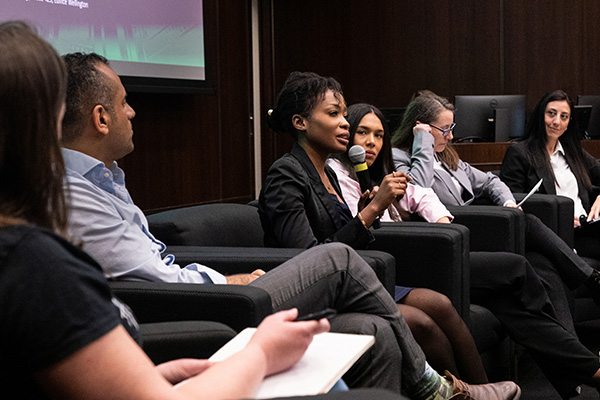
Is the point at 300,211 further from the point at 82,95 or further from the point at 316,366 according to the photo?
the point at 316,366

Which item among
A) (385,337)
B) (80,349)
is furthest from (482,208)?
(80,349)

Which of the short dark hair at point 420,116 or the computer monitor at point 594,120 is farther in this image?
the computer monitor at point 594,120

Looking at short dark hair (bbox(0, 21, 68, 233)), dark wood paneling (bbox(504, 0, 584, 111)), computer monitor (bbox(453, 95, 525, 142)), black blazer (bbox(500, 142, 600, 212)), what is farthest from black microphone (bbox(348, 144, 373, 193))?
dark wood paneling (bbox(504, 0, 584, 111))

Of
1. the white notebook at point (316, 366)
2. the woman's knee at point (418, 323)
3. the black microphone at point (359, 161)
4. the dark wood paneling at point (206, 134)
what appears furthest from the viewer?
the dark wood paneling at point (206, 134)

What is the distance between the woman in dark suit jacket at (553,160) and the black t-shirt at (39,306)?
3.53 metres

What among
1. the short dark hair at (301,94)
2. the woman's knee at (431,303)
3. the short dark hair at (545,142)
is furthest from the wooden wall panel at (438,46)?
the woman's knee at (431,303)

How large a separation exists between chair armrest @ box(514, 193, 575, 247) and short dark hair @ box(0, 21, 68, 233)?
10.1ft

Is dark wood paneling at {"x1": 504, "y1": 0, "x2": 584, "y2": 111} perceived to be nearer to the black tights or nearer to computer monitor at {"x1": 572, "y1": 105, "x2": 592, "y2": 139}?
computer monitor at {"x1": 572, "y1": 105, "x2": 592, "y2": 139}

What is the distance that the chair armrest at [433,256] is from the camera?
260 centimetres

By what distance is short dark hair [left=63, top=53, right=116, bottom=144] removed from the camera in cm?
188

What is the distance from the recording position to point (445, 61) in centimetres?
707

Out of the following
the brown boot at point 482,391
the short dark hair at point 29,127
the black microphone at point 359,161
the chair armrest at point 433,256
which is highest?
the short dark hair at point 29,127

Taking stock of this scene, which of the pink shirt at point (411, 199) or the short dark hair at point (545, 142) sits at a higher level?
the short dark hair at point (545, 142)

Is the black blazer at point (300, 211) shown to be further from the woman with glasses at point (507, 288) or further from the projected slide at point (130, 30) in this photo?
the projected slide at point (130, 30)
